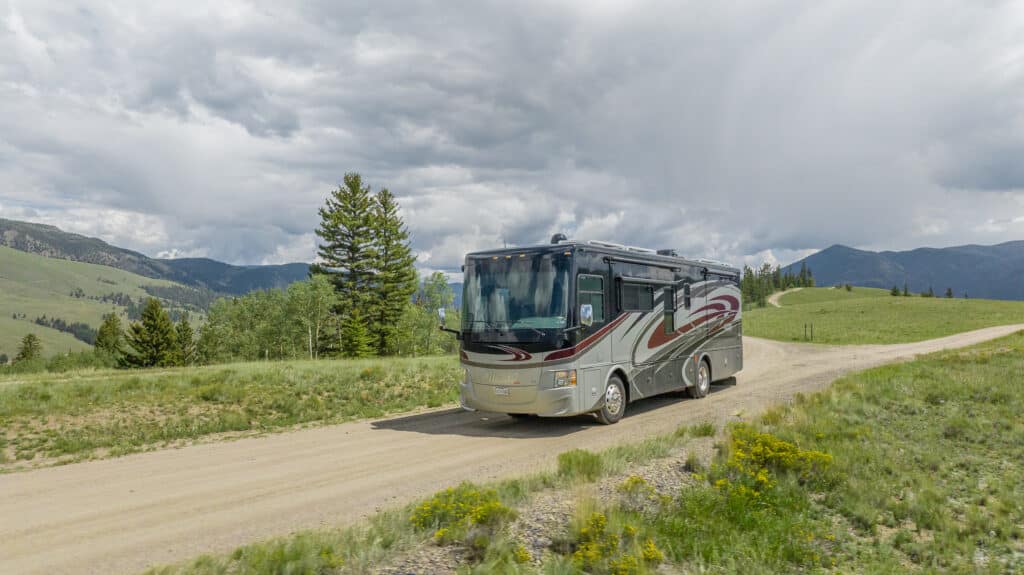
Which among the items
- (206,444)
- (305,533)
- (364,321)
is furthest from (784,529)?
(364,321)

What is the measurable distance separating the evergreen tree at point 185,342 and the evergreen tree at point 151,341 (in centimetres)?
356

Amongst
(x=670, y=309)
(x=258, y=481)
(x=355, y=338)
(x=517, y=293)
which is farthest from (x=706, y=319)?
(x=355, y=338)

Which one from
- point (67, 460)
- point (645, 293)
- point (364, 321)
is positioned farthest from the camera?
point (364, 321)

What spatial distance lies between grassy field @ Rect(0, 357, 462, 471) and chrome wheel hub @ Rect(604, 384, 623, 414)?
514 centimetres

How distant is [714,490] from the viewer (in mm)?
7520

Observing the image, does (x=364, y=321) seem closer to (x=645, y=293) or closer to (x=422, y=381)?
(x=422, y=381)

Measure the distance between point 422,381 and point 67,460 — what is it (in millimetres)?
9848

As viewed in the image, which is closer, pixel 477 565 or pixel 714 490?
pixel 477 565

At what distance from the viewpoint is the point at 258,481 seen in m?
8.91

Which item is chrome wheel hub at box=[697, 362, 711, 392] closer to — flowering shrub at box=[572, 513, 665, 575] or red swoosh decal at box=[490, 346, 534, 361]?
red swoosh decal at box=[490, 346, 534, 361]

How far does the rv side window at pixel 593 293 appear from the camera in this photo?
12.4m

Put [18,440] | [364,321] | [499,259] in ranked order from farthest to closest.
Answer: [364,321] → [499,259] → [18,440]

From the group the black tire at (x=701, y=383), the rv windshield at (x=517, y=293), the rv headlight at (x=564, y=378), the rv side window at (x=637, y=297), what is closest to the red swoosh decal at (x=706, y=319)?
the rv side window at (x=637, y=297)

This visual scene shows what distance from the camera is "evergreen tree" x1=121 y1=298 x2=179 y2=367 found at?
7031 cm
